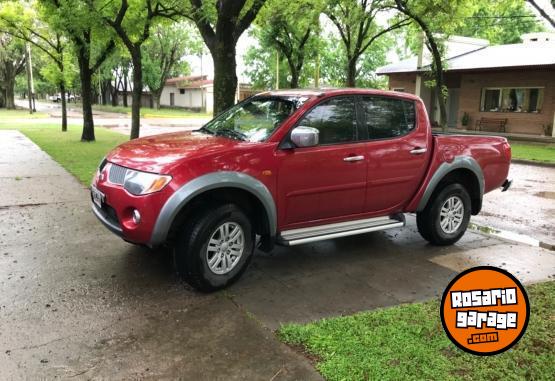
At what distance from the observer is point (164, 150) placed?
454 centimetres

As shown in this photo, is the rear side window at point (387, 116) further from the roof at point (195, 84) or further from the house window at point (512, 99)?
the roof at point (195, 84)

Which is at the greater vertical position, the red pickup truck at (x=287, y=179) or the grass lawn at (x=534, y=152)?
the red pickup truck at (x=287, y=179)

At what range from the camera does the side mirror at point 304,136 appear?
4.57 m

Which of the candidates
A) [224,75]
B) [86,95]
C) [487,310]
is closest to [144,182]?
[487,310]

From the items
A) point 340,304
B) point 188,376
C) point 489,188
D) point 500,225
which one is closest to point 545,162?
point 500,225

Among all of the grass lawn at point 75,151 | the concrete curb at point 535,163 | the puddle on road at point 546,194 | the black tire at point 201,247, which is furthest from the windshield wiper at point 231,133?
the concrete curb at point 535,163

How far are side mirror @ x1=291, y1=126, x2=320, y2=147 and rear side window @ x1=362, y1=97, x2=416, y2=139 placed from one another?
3.24ft

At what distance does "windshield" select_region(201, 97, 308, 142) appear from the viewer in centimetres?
490

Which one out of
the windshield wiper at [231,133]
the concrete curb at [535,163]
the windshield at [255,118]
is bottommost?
the concrete curb at [535,163]

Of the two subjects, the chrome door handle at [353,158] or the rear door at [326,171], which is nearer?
the rear door at [326,171]

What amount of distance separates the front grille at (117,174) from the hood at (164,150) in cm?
4

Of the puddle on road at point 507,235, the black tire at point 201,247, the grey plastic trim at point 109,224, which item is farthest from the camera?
the puddle on road at point 507,235

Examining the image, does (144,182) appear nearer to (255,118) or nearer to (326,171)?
(255,118)

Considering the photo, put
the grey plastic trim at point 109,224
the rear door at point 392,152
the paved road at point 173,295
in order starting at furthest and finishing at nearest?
the rear door at point 392,152 < the grey plastic trim at point 109,224 < the paved road at point 173,295
